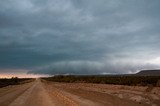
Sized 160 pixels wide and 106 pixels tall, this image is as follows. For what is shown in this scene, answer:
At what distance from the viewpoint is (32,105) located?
2552 centimetres

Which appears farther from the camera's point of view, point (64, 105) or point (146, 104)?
point (146, 104)

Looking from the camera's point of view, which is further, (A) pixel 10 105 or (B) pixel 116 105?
(B) pixel 116 105

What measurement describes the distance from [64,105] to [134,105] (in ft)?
21.4

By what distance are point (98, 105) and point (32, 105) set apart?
19.6 ft

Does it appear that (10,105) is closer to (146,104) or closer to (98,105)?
(98,105)

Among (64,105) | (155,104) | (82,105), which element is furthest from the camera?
(155,104)

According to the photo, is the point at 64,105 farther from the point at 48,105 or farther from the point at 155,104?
the point at 155,104

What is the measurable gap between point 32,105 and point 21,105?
0.94 meters

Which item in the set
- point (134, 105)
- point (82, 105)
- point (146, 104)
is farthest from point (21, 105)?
point (146, 104)

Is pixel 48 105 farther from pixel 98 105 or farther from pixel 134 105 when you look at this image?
pixel 134 105

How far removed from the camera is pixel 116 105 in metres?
27.8

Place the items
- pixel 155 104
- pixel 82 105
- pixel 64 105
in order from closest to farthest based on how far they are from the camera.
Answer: pixel 64 105 → pixel 82 105 → pixel 155 104

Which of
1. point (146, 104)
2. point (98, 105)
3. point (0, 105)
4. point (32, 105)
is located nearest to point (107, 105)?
point (98, 105)

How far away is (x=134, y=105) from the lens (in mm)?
27844
